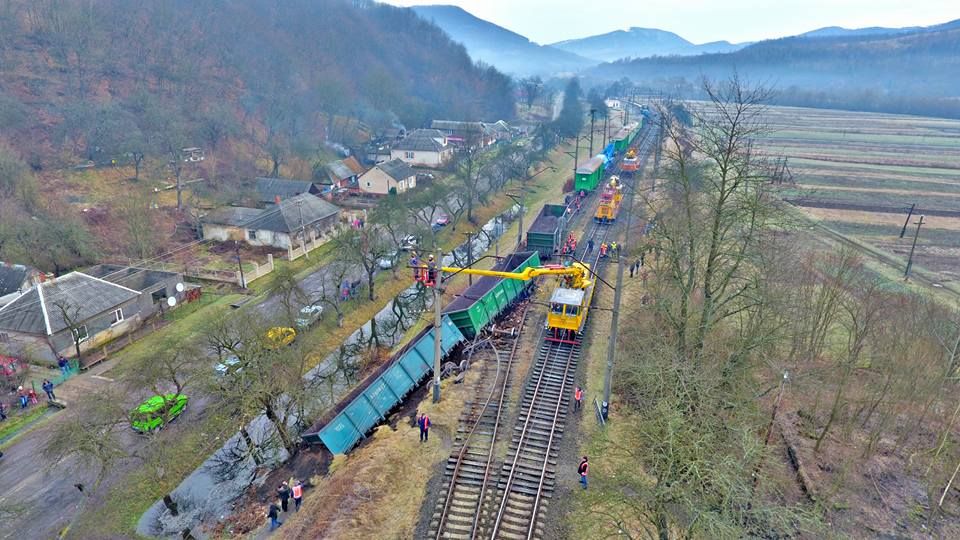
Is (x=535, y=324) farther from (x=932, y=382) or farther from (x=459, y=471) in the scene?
(x=932, y=382)

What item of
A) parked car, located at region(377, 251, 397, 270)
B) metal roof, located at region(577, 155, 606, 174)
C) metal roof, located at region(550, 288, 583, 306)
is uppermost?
metal roof, located at region(577, 155, 606, 174)

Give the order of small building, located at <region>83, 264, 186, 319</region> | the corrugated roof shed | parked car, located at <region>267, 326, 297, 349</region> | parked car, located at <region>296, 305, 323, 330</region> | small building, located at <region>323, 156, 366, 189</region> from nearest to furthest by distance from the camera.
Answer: parked car, located at <region>267, 326, 297, 349</region> → the corrugated roof shed → parked car, located at <region>296, 305, 323, 330</region> → small building, located at <region>83, 264, 186, 319</region> → small building, located at <region>323, 156, 366, 189</region>

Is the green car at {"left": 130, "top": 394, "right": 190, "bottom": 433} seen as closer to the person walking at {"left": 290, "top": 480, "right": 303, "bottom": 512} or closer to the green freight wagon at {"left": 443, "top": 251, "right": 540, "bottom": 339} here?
the person walking at {"left": 290, "top": 480, "right": 303, "bottom": 512}

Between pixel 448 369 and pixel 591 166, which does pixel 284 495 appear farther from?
pixel 591 166

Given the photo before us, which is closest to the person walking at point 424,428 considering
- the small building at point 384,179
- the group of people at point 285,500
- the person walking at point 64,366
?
the group of people at point 285,500

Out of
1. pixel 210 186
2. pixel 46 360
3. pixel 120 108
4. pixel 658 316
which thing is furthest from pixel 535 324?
pixel 120 108

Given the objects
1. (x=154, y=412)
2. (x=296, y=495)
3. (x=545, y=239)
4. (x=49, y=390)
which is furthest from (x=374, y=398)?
(x=545, y=239)

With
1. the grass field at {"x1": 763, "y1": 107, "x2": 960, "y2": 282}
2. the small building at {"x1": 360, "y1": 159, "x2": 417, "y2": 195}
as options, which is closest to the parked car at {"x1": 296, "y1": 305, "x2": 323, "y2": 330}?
the small building at {"x1": 360, "y1": 159, "x2": 417, "y2": 195}
